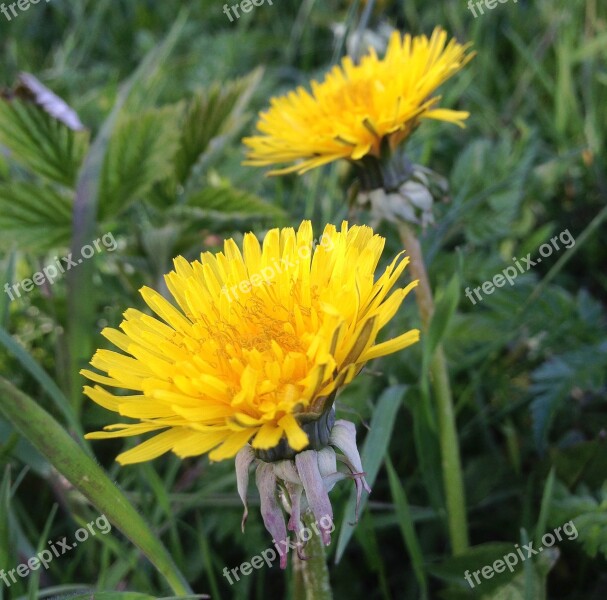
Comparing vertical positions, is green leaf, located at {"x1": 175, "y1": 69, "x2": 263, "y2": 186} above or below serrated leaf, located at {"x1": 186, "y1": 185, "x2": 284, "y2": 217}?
above

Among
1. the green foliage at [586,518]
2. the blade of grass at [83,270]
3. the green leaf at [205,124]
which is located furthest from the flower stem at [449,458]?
the green leaf at [205,124]

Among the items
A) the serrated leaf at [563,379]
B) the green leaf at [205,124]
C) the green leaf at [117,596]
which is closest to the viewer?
the green leaf at [117,596]

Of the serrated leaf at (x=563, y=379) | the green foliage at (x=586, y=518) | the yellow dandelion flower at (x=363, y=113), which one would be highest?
the yellow dandelion flower at (x=363, y=113)

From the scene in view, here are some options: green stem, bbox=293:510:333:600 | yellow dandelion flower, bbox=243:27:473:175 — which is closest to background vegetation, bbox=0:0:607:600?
green stem, bbox=293:510:333:600

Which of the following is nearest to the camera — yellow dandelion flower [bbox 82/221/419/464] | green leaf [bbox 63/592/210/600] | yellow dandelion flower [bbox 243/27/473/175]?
yellow dandelion flower [bbox 82/221/419/464]

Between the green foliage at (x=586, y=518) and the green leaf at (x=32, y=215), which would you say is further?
the green leaf at (x=32, y=215)

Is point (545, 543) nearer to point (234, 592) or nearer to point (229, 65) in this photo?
point (234, 592)

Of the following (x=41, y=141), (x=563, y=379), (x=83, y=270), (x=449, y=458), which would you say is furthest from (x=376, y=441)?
(x=41, y=141)

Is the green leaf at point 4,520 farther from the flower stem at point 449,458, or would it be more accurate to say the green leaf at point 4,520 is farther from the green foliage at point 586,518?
the green foliage at point 586,518

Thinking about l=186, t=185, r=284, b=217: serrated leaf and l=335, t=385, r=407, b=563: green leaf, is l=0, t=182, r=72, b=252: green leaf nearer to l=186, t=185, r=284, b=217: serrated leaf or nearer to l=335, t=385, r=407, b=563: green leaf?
l=186, t=185, r=284, b=217: serrated leaf
